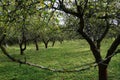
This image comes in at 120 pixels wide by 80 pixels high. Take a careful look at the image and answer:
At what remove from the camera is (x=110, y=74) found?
79.4 ft

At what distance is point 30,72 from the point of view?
86.3 feet

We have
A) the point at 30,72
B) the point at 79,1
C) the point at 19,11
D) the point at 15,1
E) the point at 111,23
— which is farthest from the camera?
the point at 30,72

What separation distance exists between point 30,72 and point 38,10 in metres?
18.7

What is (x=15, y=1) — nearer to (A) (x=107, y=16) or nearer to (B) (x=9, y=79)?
(A) (x=107, y=16)

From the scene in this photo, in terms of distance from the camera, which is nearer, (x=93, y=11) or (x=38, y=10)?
(x=38, y=10)

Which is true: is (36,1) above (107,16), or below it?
above

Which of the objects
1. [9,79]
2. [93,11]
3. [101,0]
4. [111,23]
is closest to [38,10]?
[101,0]

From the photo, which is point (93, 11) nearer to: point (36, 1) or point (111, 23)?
point (111, 23)

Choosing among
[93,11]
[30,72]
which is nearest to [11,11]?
[93,11]

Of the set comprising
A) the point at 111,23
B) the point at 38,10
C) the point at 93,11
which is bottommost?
the point at 111,23

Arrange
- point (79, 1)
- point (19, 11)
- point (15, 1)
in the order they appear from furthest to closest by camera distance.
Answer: point (79, 1), point (19, 11), point (15, 1)

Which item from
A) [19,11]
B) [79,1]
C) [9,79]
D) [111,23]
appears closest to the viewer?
[19,11]

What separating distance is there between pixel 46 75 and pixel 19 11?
16.9 meters

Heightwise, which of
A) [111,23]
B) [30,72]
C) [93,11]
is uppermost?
[93,11]
